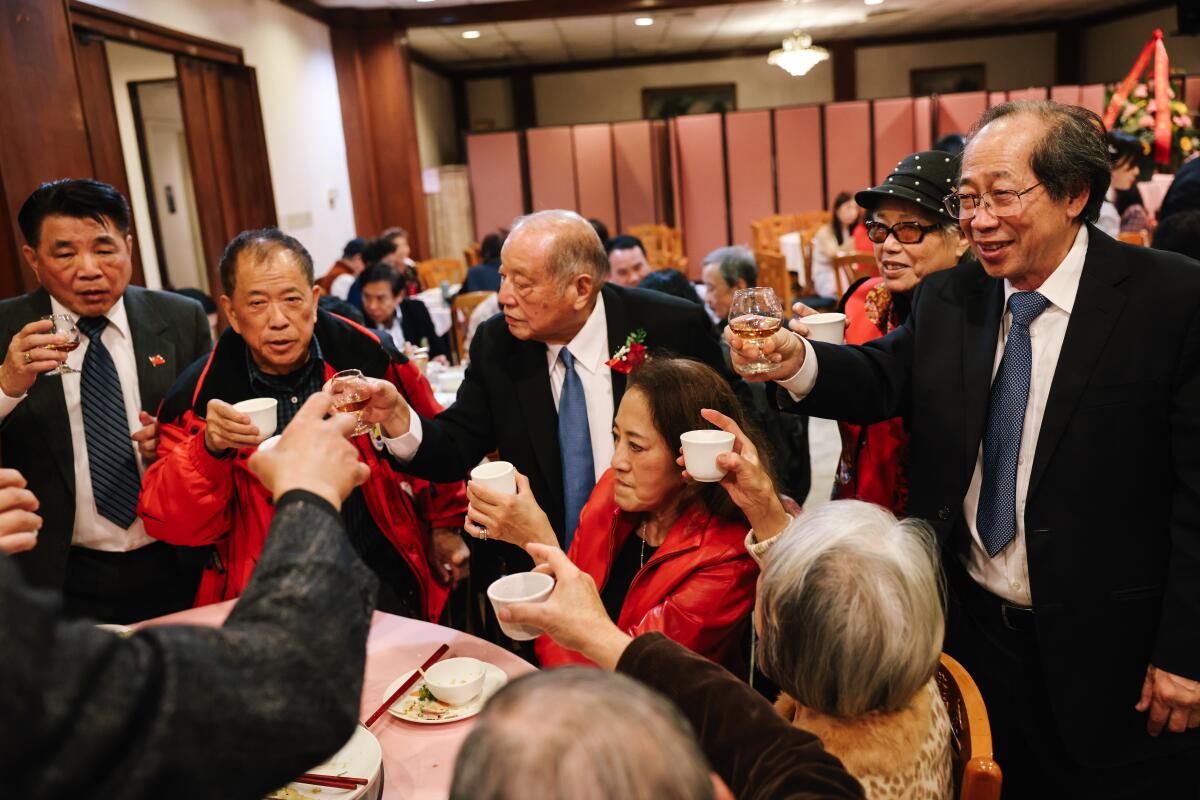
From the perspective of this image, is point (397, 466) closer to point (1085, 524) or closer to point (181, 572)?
point (181, 572)

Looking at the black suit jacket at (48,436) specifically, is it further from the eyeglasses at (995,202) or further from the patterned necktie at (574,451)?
the eyeglasses at (995,202)

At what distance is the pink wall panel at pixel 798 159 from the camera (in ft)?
39.0

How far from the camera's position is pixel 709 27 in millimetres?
11828

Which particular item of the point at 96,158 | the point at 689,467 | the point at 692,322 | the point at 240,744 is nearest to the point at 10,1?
the point at 96,158

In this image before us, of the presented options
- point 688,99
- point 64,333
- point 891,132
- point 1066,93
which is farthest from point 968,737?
point 688,99

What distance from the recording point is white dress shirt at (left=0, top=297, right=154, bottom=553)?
240cm

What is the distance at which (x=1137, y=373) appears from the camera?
1631mm

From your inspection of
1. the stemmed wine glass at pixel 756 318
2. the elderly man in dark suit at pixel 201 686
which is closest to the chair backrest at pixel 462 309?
the stemmed wine glass at pixel 756 318

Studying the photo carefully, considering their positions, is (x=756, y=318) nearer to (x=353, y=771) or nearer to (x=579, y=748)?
(x=353, y=771)

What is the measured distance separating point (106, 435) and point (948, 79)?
14.9 m

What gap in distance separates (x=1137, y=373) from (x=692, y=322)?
46.7 inches

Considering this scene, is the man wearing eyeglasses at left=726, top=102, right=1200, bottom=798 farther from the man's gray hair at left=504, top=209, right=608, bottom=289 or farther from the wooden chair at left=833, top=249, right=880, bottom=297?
the wooden chair at left=833, top=249, right=880, bottom=297

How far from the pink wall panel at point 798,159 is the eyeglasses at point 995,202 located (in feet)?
35.5

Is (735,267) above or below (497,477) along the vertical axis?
above
